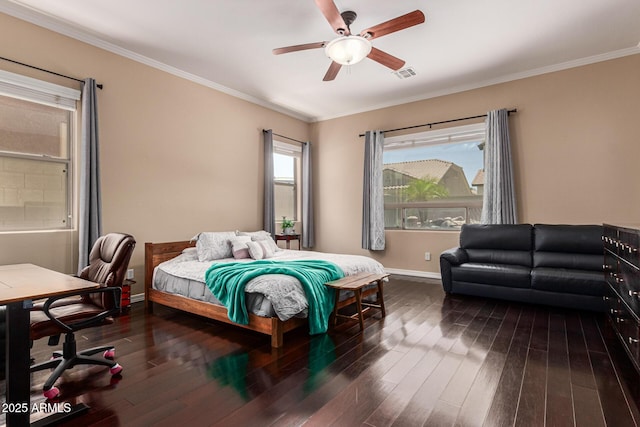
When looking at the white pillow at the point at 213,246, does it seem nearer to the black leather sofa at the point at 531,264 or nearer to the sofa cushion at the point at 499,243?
the black leather sofa at the point at 531,264

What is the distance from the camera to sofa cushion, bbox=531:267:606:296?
137 inches

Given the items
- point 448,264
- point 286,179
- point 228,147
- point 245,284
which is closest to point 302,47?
point 245,284

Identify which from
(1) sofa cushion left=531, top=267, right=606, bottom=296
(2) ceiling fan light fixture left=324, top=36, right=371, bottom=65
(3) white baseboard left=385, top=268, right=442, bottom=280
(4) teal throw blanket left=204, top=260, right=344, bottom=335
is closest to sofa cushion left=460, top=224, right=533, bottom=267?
(1) sofa cushion left=531, top=267, right=606, bottom=296

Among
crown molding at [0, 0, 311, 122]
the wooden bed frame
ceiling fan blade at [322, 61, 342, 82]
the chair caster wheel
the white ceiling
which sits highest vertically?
the white ceiling

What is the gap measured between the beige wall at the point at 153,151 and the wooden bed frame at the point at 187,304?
35cm

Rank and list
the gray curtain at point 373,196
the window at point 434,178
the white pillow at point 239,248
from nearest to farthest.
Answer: the white pillow at point 239,248 < the window at point 434,178 < the gray curtain at point 373,196

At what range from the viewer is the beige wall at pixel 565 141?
4.18m

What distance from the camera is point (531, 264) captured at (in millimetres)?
4176

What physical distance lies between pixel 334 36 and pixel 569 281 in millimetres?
3707

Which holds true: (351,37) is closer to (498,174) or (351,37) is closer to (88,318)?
(88,318)

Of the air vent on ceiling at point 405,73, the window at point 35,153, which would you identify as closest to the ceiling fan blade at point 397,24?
the air vent on ceiling at point 405,73

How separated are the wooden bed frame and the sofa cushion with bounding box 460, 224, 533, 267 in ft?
9.12

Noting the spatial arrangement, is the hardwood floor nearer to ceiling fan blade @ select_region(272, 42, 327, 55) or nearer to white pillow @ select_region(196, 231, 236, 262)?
white pillow @ select_region(196, 231, 236, 262)

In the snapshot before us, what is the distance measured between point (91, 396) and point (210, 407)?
2.47ft
